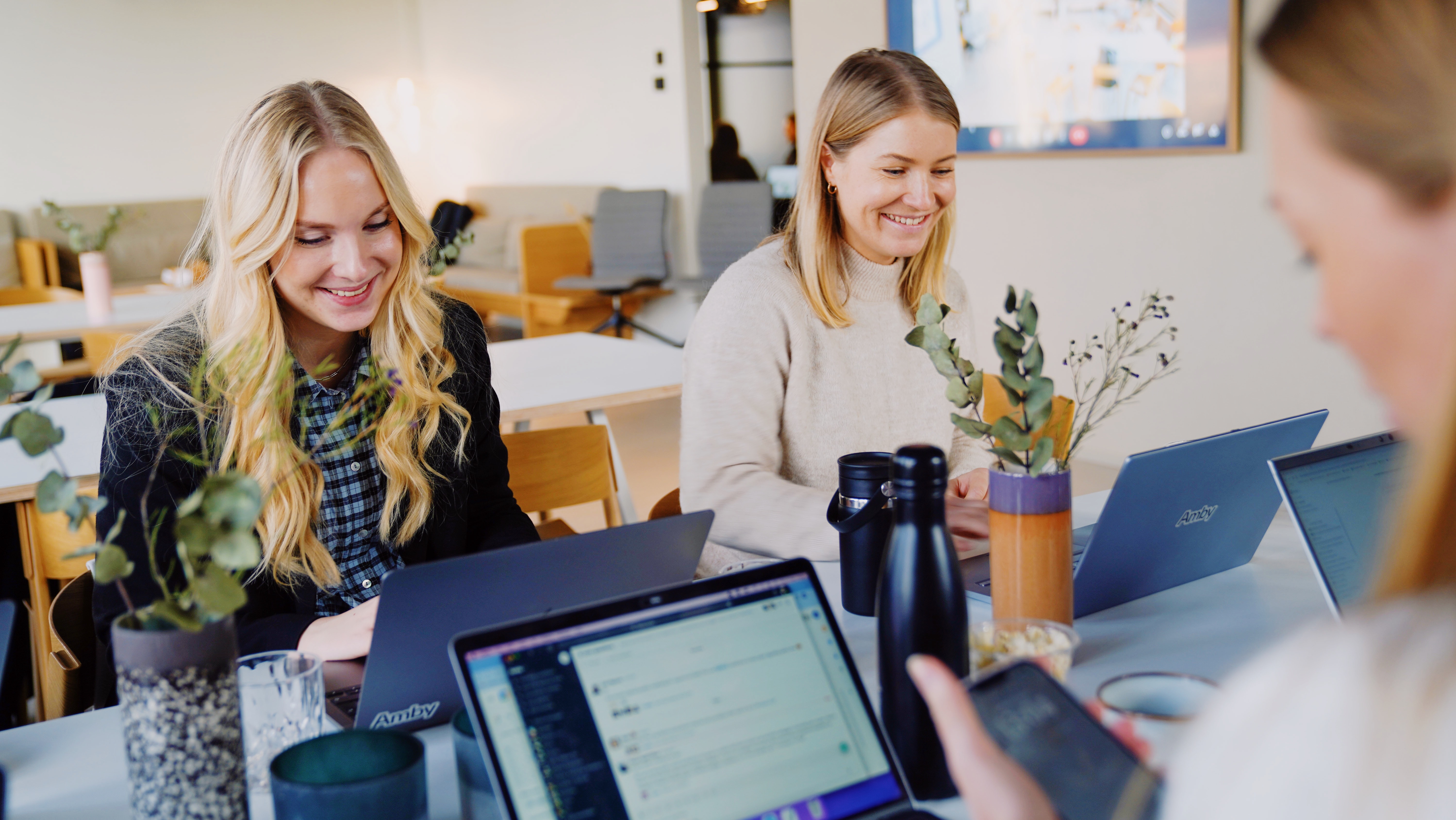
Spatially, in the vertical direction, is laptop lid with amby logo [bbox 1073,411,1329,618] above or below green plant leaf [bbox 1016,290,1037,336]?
below

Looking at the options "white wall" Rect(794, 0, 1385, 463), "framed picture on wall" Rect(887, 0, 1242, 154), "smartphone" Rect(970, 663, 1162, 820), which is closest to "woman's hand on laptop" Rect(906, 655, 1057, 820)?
"smartphone" Rect(970, 663, 1162, 820)

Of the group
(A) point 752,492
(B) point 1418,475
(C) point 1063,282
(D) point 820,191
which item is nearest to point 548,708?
(B) point 1418,475

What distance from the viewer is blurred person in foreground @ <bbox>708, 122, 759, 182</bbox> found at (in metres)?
7.29

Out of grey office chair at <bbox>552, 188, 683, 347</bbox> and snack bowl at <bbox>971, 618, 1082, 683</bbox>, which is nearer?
snack bowl at <bbox>971, 618, 1082, 683</bbox>

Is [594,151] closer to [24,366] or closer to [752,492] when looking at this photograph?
[752,492]

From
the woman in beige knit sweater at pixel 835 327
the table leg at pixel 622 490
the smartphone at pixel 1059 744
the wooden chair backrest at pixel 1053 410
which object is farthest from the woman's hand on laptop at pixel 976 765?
the table leg at pixel 622 490

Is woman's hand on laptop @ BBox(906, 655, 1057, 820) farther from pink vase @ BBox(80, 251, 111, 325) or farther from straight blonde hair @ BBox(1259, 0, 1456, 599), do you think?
pink vase @ BBox(80, 251, 111, 325)

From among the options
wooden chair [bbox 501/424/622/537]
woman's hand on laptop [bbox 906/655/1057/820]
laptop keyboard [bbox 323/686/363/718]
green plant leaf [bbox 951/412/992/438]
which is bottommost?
wooden chair [bbox 501/424/622/537]

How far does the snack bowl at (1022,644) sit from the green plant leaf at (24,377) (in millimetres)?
770

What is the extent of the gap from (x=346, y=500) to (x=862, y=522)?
0.75 meters

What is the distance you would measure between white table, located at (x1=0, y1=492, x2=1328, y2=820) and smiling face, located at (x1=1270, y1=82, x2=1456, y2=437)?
1.27ft

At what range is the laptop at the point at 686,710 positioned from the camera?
0.80m

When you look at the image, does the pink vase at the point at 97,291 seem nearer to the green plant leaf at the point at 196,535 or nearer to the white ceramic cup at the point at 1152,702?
the green plant leaf at the point at 196,535

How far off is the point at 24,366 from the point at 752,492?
103 centimetres
